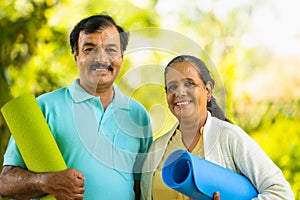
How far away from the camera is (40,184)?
1.72 metres

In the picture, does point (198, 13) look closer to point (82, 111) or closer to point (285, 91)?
point (285, 91)

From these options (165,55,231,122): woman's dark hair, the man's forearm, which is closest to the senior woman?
(165,55,231,122): woman's dark hair

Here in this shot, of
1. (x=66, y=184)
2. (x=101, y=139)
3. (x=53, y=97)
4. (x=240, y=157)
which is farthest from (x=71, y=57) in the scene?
(x=240, y=157)

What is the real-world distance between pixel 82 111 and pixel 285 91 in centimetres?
433

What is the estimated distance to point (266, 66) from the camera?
6.32 m

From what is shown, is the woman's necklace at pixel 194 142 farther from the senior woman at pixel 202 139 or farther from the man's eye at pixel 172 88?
the man's eye at pixel 172 88

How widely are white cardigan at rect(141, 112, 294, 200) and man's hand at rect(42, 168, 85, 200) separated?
0.59 ft

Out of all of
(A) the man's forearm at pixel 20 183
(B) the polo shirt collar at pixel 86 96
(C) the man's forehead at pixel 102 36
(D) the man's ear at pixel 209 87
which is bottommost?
(A) the man's forearm at pixel 20 183

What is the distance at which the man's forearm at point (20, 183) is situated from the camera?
1738 mm

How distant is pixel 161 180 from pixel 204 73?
29 cm

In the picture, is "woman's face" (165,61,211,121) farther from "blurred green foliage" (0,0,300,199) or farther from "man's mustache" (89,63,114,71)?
"blurred green foliage" (0,0,300,199)

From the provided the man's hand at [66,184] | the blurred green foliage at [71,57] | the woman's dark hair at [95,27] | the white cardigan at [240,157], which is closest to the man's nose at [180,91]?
the white cardigan at [240,157]

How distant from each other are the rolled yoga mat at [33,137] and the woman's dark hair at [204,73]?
0.35 meters

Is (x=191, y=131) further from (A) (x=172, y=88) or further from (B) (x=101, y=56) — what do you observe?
(B) (x=101, y=56)
